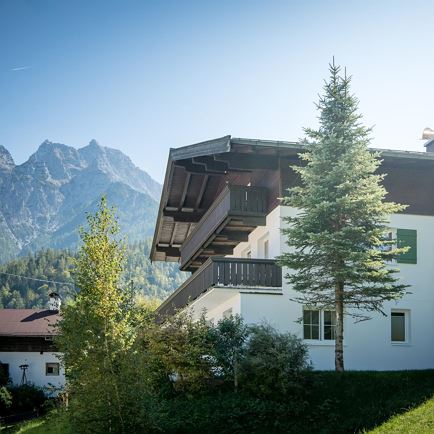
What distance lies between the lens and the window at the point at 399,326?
26.3 meters

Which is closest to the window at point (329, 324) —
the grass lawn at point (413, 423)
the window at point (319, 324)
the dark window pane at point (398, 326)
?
the window at point (319, 324)

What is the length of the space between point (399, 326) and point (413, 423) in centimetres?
996

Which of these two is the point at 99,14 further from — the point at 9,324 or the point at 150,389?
the point at 150,389

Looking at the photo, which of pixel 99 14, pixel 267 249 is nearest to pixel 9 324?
pixel 99 14

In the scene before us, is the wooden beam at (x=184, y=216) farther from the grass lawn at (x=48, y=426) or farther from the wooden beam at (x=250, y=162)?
the grass lawn at (x=48, y=426)

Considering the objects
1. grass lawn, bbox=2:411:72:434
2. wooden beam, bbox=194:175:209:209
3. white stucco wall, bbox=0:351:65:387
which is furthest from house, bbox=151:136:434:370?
white stucco wall, bbox=0:351:65:387

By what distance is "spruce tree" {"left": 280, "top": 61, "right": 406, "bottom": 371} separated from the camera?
2208 centimetres

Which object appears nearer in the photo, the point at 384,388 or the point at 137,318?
the point at 137,318

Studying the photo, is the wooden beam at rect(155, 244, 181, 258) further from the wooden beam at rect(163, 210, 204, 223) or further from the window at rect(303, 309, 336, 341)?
the window at rect(303, 309, 336, 341)

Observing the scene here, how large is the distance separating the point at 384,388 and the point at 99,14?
29109 mm

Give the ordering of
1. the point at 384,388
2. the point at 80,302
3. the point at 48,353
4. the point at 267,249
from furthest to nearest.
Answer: the point at 48,353
the point at 267,249
the point at 384,388
the point at 80,302

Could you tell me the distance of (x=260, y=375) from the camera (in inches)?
824

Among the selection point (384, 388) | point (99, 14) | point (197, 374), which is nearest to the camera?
point (384, 388)

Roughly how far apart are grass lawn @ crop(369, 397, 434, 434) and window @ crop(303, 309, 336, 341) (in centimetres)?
771
